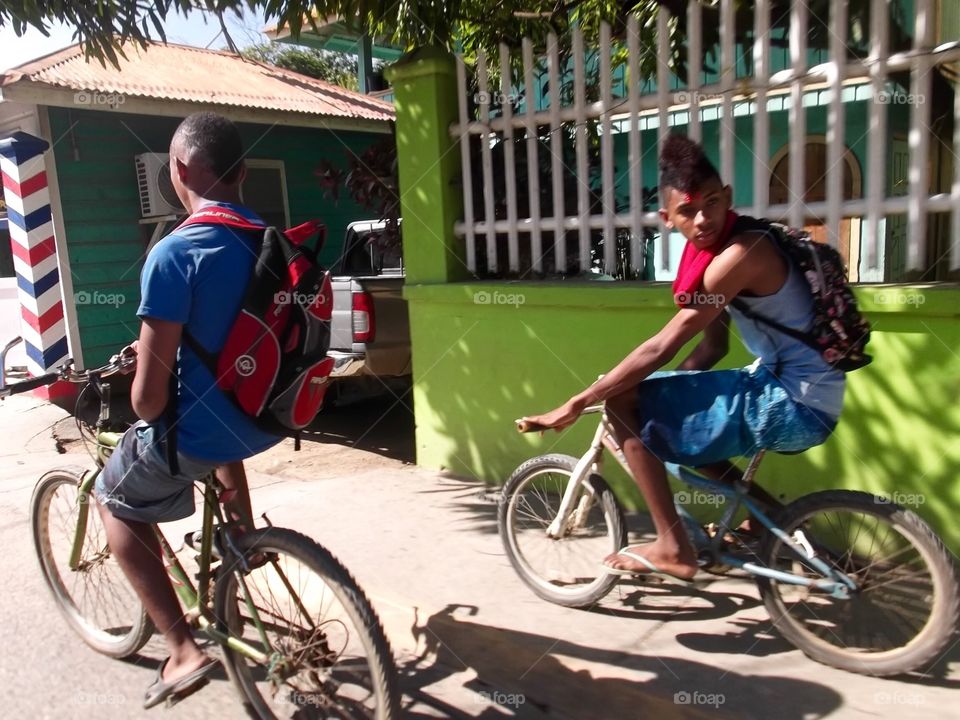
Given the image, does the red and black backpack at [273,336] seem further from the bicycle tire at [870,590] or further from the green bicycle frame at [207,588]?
the bicycle tire at [870,590]

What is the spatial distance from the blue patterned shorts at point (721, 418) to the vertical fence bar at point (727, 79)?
128 cm

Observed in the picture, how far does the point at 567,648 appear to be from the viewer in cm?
311

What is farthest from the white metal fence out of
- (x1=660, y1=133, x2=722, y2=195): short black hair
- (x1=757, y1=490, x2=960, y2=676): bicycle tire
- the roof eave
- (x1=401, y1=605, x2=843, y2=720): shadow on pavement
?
the roof eave

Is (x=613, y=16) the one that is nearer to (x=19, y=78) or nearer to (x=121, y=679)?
(x=19, y=78)

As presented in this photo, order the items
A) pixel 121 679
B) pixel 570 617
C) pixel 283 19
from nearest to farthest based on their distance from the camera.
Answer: pixel 121 679 → pixel 570 617 → pixel 283 19

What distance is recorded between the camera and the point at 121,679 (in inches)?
125

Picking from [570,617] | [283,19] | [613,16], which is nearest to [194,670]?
[570,617]

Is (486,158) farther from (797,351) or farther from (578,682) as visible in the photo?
(578,682)

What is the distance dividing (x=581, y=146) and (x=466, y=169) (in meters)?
0.82

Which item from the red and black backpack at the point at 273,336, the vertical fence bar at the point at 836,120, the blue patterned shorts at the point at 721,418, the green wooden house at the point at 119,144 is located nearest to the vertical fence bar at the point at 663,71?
the vertical fence bar at the point at 836,120

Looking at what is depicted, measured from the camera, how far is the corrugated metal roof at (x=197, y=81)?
24.5 feet

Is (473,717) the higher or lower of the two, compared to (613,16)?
lower

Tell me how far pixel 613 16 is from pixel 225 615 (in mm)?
5349

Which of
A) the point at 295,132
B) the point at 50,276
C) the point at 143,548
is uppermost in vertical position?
the point at 295,132
